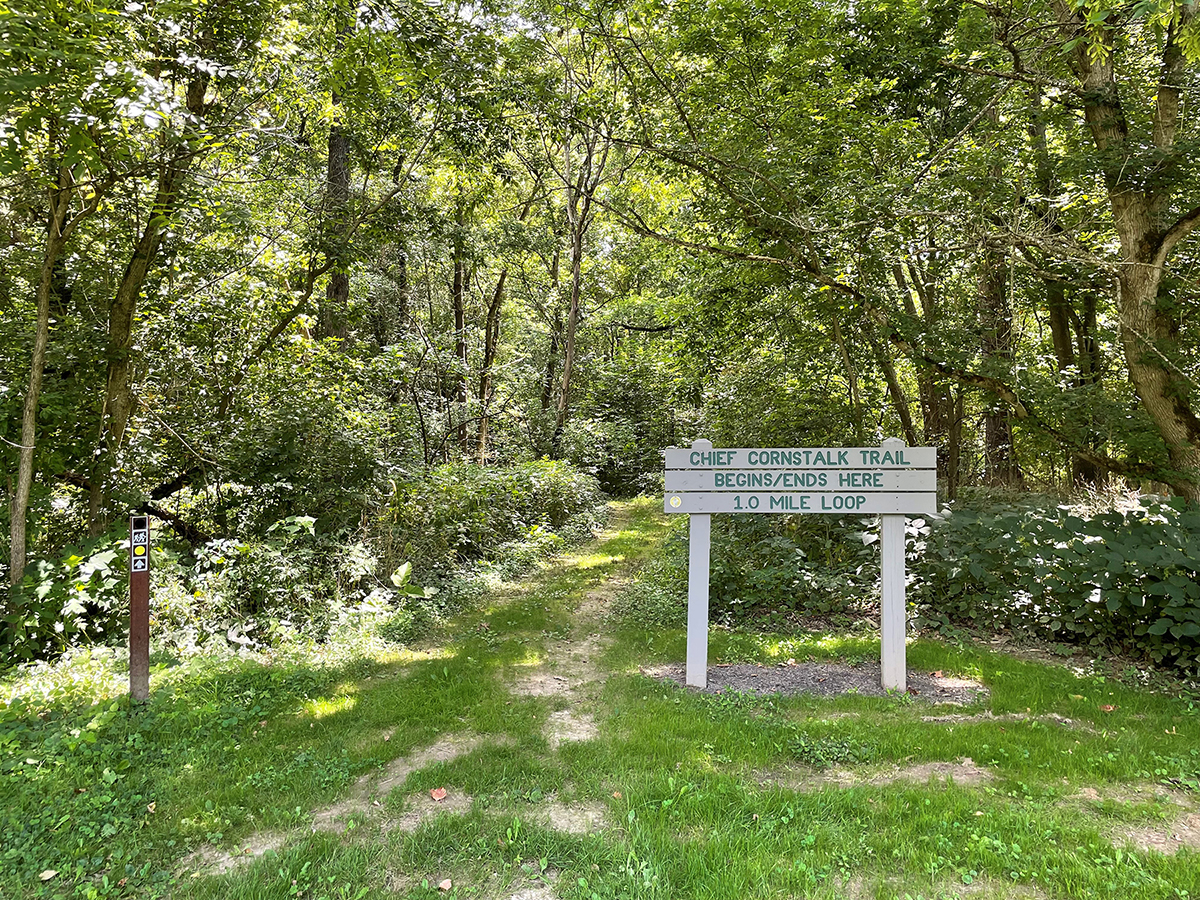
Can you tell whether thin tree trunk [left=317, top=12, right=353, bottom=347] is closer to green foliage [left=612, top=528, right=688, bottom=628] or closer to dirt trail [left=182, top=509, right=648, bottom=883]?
green foliage [left=612, top=528, right=688, bottom=628]

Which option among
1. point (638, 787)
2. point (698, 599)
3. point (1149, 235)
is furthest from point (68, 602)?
point (1149, 235)

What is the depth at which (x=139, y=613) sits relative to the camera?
4012 mm

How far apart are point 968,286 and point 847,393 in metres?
2.62

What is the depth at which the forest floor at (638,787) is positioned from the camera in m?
2.59

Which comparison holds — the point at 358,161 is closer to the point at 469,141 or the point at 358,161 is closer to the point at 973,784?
the point at 469,141

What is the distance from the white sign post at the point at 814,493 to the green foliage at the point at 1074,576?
1535 millimetres

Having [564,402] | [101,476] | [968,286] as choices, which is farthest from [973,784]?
[564,402]

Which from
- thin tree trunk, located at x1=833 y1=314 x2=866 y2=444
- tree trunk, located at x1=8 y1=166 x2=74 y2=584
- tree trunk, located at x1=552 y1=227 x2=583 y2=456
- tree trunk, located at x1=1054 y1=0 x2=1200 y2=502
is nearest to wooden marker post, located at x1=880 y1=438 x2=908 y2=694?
tree trunk, located at x1=1054 y1=0 x2=1200 y2=502

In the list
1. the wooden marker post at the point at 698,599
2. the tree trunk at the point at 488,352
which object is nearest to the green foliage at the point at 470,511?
the wooden marker post at the point at 698,599

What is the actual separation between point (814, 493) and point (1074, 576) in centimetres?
242

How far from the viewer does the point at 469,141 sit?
747 centimetres

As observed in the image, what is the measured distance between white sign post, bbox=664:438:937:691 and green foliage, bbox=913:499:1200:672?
5.04 feet

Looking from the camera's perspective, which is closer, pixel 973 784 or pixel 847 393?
pixel 973 784

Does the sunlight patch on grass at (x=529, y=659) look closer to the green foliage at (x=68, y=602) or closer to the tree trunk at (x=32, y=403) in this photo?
the green foliage at (x=68, y=602)
